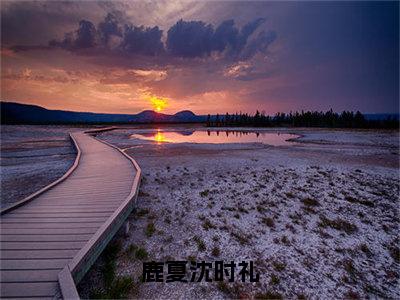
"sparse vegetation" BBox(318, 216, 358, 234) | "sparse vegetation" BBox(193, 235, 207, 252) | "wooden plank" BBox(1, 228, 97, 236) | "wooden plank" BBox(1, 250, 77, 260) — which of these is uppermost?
"wooden plank" BBox(1, 228, 97, 236)

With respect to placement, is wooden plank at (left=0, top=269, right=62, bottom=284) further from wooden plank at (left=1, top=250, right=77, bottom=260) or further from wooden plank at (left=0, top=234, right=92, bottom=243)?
wooden plank at (left=0, top=234, right=92, bottom=243)

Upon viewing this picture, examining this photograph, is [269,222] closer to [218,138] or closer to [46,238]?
[46,238]

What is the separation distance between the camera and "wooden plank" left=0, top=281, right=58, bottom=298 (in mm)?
3768

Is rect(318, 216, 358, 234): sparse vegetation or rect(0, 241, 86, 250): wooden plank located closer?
rect(0, 241, 86, 250): wooden plank

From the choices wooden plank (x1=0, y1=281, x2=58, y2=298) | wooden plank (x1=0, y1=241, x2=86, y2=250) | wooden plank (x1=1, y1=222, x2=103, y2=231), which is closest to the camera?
wooden plank (x1=0, y1=281, x2=58, y2=298)

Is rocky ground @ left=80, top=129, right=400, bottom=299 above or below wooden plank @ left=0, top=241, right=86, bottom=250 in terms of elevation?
below

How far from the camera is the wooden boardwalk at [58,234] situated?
13.1ft

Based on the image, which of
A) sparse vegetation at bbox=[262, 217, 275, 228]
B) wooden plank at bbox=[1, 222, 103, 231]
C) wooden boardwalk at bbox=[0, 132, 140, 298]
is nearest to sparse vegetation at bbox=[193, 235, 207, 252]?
wooden boardwalk at bbox=[0, 132, 140, 298]

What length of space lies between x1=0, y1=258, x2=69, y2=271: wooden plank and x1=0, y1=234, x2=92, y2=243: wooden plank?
0.74 metres

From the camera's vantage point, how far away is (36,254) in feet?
15.4

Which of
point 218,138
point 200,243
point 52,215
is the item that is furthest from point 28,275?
point 218,138

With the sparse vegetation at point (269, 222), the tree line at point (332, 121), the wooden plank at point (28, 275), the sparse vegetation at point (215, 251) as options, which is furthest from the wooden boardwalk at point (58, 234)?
the tree line at point (332, 121)

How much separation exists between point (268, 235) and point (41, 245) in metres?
6.55

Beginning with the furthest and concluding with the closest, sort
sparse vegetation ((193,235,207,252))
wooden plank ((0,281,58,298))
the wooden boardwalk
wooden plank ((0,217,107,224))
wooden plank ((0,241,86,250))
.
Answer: sparse vegetation ((193,235,207,252)), wooden plank ((0,217,107,224)), wooden plank ((0,241,86,250)), the wooden boardwalk, wooden plank ((0,281,58,298))
